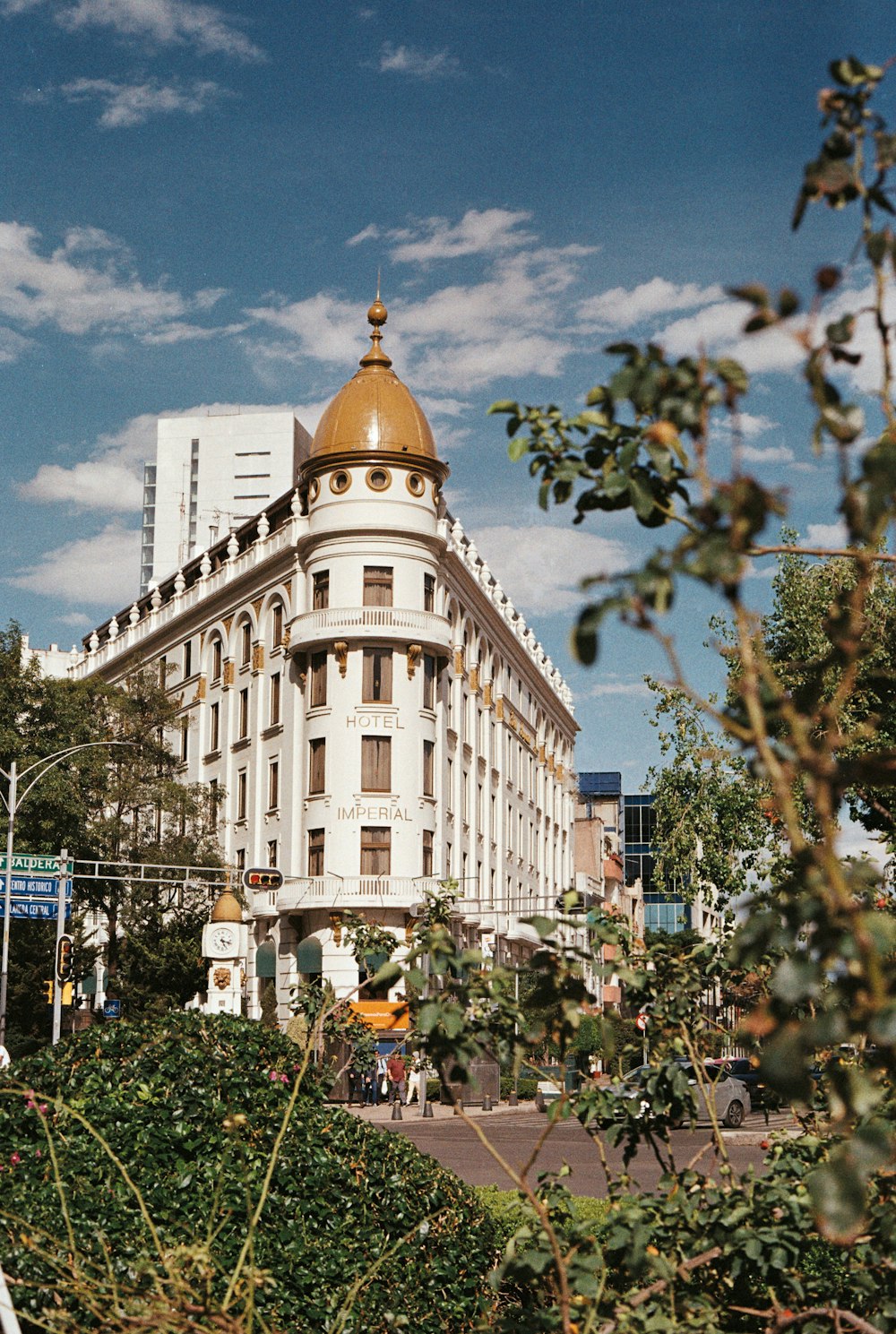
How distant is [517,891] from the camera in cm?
6038

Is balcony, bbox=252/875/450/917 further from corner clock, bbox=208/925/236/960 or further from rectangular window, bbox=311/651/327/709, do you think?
rectangular window, bbox=311/651/327/709

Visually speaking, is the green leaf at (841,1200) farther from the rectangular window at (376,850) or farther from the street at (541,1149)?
the rectangular window at (376,850)

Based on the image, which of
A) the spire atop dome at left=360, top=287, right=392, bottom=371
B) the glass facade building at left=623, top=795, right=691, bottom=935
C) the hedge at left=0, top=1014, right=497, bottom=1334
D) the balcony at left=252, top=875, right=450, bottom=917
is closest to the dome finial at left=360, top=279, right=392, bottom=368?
the spire atop dome at left=360, top=287, right=392, bottom=371

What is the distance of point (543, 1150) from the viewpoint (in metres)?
23.5

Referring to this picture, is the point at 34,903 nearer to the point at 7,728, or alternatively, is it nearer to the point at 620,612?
the point at 7,728

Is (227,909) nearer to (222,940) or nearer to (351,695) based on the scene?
(222,940)

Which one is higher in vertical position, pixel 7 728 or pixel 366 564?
pixel 366 564

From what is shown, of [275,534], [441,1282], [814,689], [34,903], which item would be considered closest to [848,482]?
[814,689]

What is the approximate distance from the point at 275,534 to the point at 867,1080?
4800 centimetres

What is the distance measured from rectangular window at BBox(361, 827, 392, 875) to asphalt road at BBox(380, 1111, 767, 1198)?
30.1ft

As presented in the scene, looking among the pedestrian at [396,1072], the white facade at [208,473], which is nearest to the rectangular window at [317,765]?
the pedestrian at [396,1072]

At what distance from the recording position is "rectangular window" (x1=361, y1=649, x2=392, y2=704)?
44688mm

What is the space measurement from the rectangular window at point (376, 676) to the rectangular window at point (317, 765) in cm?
205

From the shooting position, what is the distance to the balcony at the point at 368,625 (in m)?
44.4
